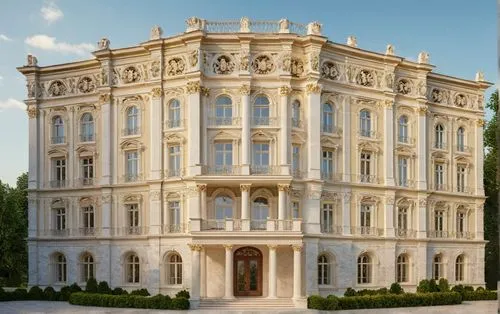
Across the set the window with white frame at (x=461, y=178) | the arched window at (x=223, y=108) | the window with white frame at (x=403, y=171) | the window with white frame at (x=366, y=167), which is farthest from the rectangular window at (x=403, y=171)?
the arched window at (x=223, y=108)

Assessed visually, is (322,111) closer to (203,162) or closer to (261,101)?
(261,101)

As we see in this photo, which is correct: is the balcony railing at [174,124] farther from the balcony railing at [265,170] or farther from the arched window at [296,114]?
the arched window at [296,114]

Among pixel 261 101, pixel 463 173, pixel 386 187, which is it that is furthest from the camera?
pixel 463 173

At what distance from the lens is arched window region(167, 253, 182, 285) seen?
4675 cm

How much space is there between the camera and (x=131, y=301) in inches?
1682

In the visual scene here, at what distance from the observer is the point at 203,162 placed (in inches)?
1799

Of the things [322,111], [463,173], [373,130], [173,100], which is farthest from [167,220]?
[463,173]

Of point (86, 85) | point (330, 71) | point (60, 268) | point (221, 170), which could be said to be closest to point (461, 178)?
point (330, 71)

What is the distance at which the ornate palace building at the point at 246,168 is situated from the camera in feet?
148

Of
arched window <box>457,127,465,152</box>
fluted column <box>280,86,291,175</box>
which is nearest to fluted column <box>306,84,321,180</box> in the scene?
fluted column <box>280,86,291,175</box>

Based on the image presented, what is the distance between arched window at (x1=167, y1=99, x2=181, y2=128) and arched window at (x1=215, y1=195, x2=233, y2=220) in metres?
5.78

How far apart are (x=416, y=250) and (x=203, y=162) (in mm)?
17551

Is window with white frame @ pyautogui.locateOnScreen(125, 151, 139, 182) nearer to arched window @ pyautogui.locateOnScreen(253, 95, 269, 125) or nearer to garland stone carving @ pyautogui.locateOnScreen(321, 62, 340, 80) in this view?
arched window @ pyautogui.locateOnScreen(253, 95, 269, 125)

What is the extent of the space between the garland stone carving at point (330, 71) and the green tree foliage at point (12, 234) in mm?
26739
